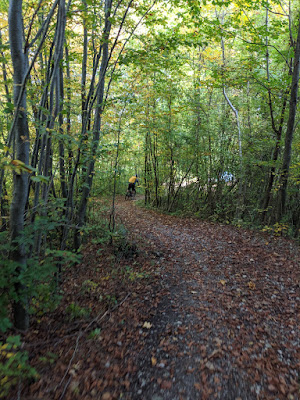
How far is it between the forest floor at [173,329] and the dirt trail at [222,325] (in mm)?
13

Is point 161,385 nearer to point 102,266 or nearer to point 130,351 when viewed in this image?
point 130,351

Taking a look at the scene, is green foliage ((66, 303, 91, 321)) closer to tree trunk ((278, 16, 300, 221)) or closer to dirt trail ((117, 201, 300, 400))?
dirt trail ((117, 201, 300, 400))

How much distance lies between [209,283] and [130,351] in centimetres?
233

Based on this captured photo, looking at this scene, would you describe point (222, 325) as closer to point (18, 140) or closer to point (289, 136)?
point (18, 140)

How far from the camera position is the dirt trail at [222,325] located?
2.66 metres

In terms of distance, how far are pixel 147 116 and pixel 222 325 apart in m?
8.52

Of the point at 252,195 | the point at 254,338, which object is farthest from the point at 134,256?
the point at 252,195

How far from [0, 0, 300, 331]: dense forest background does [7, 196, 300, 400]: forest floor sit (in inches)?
27.9

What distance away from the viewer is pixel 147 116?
10.0m

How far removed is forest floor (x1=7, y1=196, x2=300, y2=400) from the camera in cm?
263

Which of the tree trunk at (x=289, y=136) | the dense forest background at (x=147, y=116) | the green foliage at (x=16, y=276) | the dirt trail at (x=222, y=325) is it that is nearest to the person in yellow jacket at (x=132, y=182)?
the dense forest background at (x=147, y=116)

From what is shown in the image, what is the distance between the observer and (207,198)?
11.3m

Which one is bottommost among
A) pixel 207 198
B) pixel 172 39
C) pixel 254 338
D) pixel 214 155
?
pixel 254 338

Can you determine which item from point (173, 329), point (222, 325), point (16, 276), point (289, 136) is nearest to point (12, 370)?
point (16, 276)
